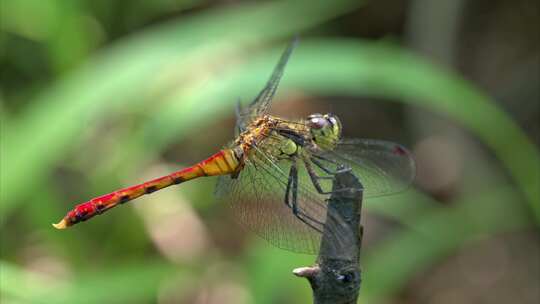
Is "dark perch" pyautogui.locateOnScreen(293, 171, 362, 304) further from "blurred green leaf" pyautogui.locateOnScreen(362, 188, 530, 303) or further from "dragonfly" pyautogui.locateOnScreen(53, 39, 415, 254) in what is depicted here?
"blurred green leaf" pyautogui.locateOnScreen(362, 188, 530, 303)

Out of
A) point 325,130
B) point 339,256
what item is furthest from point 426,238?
point 339,256

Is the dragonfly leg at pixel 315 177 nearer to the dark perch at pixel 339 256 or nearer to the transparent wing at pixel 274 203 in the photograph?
the transparent wing at pixel 274 203

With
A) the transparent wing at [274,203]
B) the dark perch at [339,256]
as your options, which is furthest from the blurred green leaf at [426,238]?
the dark perch at [339,256]

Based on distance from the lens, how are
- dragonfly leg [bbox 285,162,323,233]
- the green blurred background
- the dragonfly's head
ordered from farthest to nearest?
the green blurred background
the dragonfly's head
dragonfly leg [bbox 285,162,323,233]

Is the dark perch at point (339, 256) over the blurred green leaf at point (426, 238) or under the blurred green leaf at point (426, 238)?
under

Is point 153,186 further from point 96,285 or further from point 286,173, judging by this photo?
point 96,285

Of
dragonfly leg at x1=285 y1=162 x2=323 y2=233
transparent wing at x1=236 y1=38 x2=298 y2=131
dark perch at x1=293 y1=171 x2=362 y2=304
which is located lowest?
dark perch at x1=293 y1=171 x2=362 y2=304

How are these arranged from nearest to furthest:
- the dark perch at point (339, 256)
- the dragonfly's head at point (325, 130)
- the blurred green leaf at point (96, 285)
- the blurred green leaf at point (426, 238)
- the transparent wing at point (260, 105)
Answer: the dark perch at point (339, 256)
the dragonfly's head at point (325, 130)
the transparent wing at point (260, 105)
the blurred green leaf at point (96, 285)
the blurred green leaf at point (426, 238)

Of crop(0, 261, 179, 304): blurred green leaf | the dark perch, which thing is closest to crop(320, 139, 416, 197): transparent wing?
the dark perch
